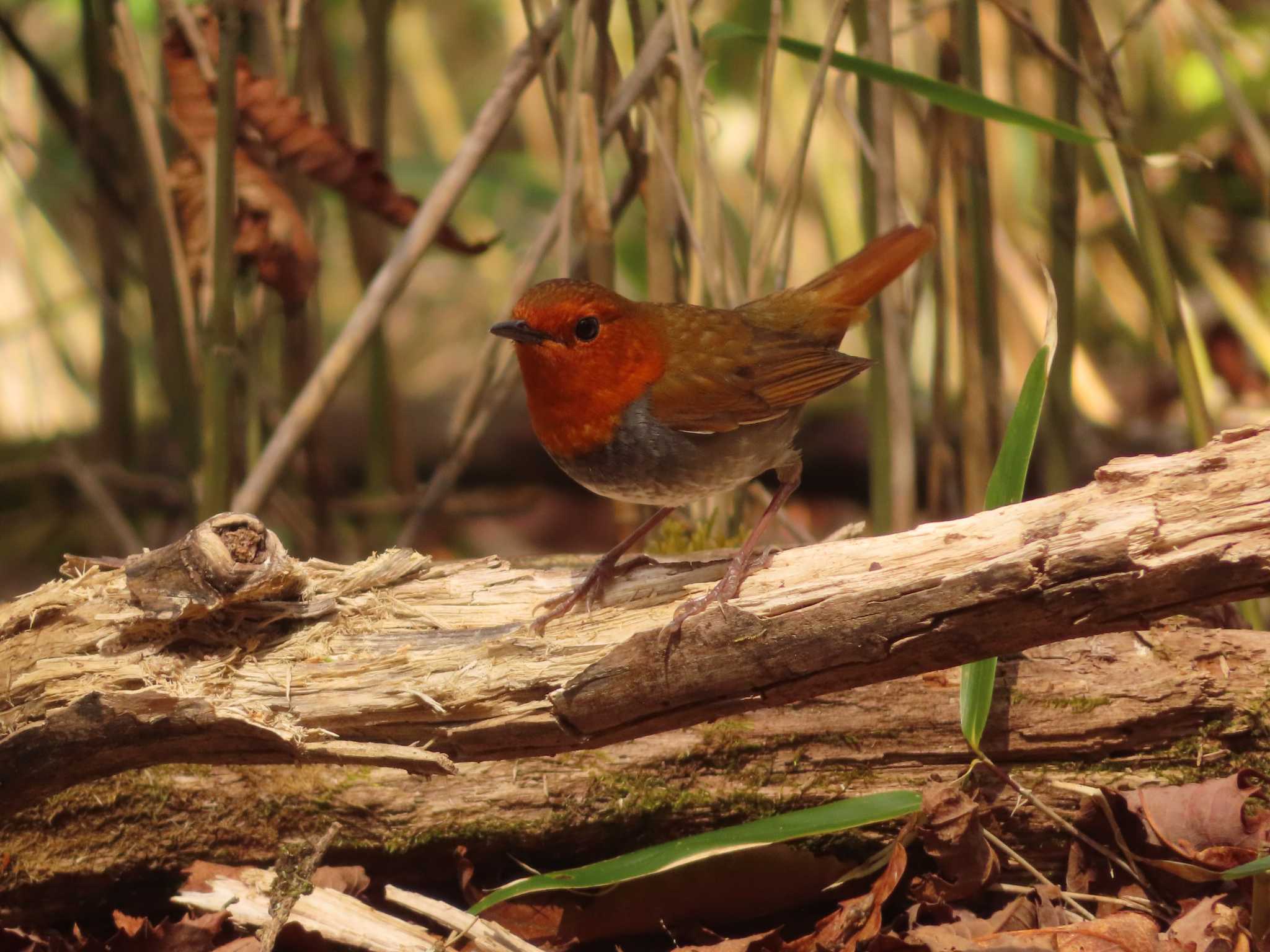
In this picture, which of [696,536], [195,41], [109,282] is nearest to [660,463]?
[696,536]

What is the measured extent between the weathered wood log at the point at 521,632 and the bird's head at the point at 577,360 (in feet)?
1.39

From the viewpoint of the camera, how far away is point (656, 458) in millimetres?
2820

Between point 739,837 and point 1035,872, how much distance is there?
0.67 m

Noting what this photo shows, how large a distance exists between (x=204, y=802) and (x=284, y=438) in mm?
1015

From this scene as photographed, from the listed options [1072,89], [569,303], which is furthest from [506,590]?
[1072,89]

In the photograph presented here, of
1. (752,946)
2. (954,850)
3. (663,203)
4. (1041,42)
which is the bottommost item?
(752,946)

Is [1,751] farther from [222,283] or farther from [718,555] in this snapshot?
[718,555]

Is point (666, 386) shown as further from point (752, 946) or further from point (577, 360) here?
point (752, 946)

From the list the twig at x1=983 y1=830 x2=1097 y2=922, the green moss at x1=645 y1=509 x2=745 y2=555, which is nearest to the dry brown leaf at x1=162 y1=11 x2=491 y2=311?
the green moss at x1=645 y1=509 x2=745 y2=555

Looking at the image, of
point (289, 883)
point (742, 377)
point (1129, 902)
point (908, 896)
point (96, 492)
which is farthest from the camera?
point (96, 492)

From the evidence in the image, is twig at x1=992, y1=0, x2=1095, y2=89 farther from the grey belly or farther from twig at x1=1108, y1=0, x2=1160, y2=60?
the grey belly

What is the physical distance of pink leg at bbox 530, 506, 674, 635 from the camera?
2559 millimetres

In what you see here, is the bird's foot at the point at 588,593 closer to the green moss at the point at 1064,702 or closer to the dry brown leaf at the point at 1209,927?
the green moss at the point at 1064,702

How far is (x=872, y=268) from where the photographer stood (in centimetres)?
316
